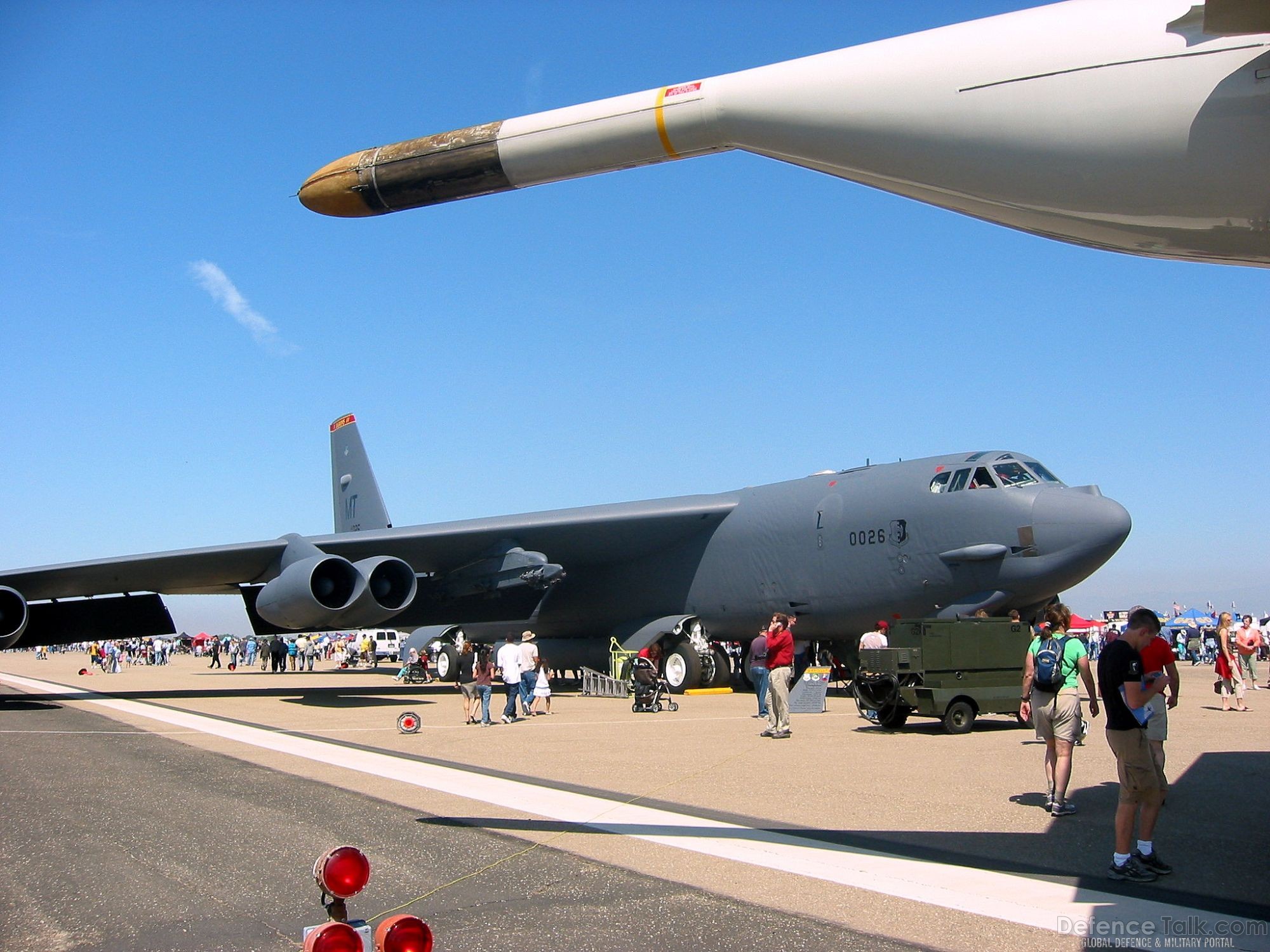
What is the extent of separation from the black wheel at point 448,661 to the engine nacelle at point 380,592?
28.8ft

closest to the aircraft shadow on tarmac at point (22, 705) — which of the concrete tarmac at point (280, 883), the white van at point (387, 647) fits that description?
the concrete tarmac at point (280, 883)

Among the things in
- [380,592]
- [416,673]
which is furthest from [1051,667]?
[416,673]

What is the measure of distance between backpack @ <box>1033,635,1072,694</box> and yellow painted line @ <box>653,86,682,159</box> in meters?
4.60

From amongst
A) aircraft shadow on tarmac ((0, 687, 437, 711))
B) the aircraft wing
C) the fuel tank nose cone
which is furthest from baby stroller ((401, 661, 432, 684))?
the fuel tank nose cone

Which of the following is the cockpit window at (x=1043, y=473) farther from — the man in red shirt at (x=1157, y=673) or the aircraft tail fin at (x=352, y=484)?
the aircraft tail fin at (x=352, y=484)

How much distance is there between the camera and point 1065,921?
15.1 ft

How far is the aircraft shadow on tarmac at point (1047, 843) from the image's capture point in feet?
16.7

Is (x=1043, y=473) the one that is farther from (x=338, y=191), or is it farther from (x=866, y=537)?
(x=338, y=191)

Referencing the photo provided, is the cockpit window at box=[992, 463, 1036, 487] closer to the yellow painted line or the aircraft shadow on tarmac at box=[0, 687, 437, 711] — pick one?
the aircraft shadow on tarmac at box=[0, 687, 437, 711]

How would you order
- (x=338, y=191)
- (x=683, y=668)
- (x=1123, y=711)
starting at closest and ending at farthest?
(x=338, y=191)
(x=1123, y=711)
(x=683, y=668)

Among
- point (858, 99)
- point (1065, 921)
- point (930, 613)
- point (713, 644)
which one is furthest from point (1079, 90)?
point (713, 644)

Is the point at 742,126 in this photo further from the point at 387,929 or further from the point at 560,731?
the point at 560,731

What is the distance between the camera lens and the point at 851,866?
5637mm

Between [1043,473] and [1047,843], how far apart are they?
30.3ft
